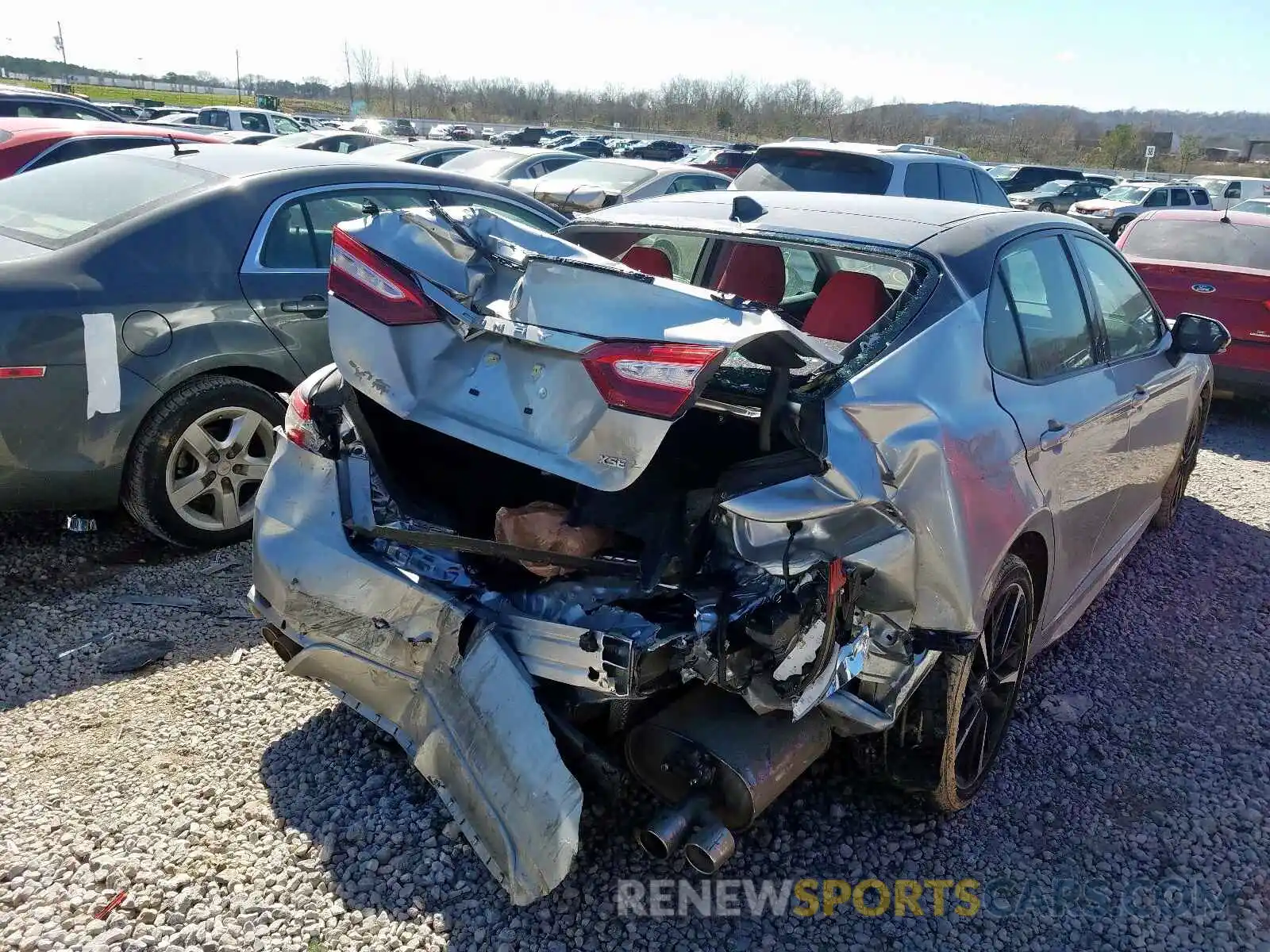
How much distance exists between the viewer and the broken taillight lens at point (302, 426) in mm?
2834

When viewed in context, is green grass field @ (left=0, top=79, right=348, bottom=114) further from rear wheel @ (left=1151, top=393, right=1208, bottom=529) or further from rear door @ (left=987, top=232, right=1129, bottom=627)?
rear door @ (left=987, top=232, right=1129, bottom=627)

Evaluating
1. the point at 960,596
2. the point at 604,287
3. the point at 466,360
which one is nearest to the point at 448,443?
the point at 466,360

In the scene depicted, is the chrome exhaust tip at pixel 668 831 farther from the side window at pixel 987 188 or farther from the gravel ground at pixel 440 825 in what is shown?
the side window at pixel 987 188

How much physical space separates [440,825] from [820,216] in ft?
7.38

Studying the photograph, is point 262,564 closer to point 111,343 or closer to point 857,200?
point 111,343

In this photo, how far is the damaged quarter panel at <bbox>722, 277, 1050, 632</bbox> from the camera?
228 cm

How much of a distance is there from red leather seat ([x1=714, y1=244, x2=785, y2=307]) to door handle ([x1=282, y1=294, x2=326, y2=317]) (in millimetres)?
2008

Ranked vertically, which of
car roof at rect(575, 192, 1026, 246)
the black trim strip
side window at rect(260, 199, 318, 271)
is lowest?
the black trim strip

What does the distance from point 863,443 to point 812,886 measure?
1.22m

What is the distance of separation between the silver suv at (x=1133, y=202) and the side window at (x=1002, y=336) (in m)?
19.4

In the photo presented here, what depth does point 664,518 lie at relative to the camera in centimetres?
257

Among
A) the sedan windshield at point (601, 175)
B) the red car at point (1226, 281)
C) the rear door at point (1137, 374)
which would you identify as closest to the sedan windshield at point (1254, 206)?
the sedan windshield at point (601, 175)

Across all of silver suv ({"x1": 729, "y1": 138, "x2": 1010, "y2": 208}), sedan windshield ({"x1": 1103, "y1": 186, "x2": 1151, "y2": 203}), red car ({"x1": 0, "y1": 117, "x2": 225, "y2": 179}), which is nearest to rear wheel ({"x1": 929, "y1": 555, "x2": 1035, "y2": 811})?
silver suv ({"x1": 729, "y1": 138, "x2": 1010, "y2": 208})

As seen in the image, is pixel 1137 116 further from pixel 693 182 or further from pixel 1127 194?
pixel 693 182
